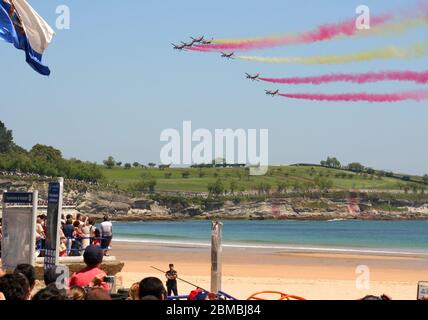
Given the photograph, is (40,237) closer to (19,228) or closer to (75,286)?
(19,228)

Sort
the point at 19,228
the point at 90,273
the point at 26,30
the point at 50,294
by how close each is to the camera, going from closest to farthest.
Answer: the point at 50,294 → the point at 90,273 → the point at 19,228 → the point at 26,30

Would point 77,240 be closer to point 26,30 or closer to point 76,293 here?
point 26,30

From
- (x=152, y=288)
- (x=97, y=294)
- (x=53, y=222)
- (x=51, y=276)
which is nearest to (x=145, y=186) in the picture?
(x=53, y=222)

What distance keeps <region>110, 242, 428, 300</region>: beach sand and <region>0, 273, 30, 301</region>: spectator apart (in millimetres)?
13950

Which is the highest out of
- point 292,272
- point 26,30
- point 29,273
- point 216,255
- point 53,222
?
point 26,30

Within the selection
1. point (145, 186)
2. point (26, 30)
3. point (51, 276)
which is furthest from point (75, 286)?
point (145, 186)

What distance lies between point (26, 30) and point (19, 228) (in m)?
5.11

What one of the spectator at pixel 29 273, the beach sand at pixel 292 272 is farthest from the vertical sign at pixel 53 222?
the beach sand at pixel 292 272

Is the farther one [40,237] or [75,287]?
[40,237]

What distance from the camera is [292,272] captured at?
36.1m

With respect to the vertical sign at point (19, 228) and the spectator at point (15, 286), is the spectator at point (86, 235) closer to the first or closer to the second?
the vertical sign at point (19, 228)

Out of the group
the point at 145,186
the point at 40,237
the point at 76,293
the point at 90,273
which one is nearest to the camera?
the point at 76,293

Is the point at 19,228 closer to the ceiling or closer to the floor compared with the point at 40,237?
closer to the ceiling

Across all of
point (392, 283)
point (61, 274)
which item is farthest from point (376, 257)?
point (61, 274)
